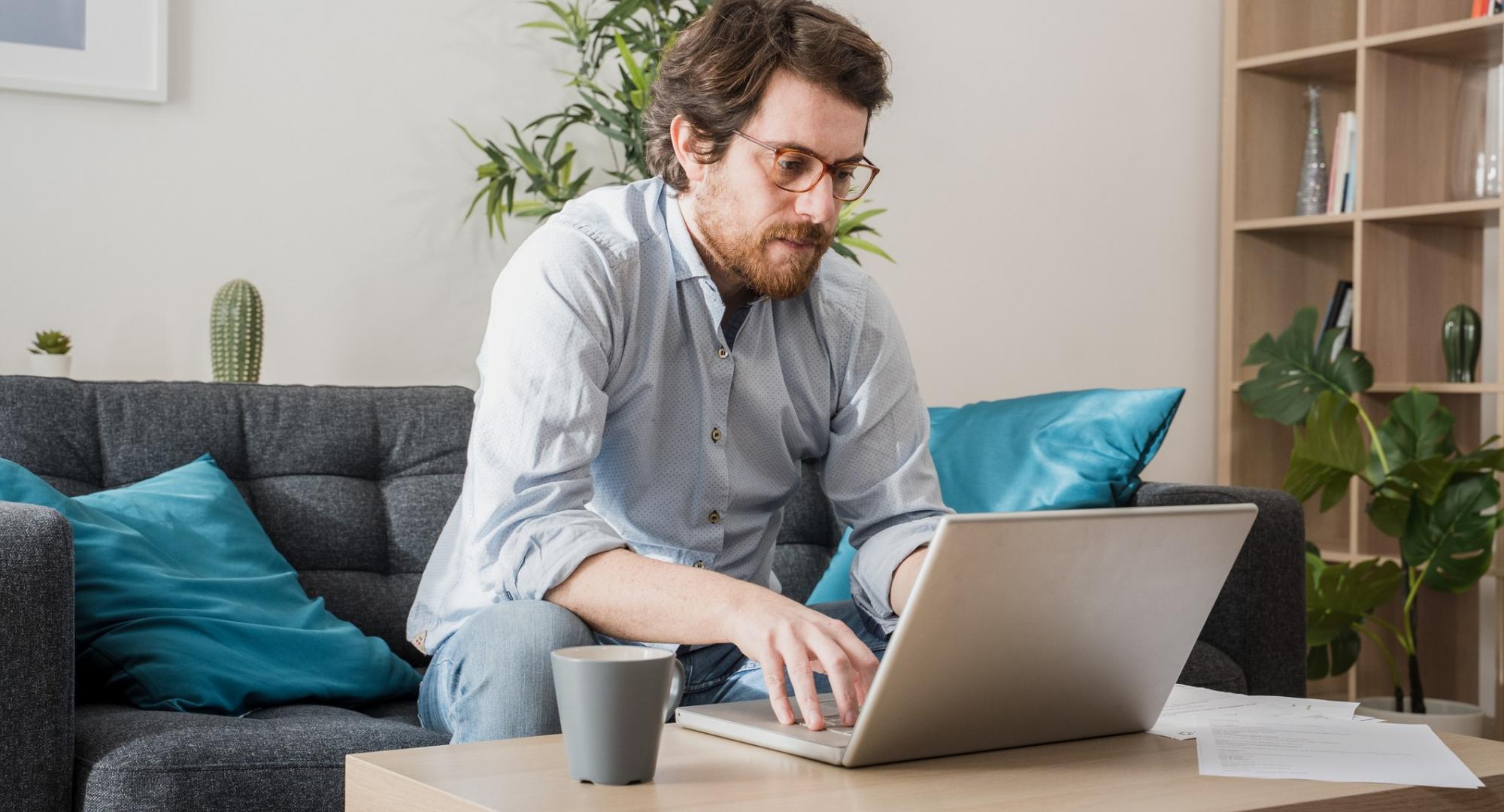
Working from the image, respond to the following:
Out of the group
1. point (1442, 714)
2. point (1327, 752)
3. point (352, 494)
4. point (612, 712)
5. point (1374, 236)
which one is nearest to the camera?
point (612, 712)

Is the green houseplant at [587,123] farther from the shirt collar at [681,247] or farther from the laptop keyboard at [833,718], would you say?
the laptop keyboard at [833,718]

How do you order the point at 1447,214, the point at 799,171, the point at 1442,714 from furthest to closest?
the point at 1447,214
the point at 1442,714
the point at 799,171

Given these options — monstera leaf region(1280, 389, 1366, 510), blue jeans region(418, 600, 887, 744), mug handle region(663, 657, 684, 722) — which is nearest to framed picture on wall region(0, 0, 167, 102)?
blue jeans region(418, 600, 887, 744)

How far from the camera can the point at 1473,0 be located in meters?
3.31

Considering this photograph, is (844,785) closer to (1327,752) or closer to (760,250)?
(1327,752)

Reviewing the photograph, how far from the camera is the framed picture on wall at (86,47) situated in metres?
2.28

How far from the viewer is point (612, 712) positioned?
2.86ft

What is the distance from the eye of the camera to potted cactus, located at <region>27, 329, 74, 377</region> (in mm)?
2201

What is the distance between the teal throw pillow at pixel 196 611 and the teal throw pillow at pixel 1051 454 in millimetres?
660

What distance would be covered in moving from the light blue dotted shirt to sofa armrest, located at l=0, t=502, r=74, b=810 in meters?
0.33

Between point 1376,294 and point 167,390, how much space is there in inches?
103

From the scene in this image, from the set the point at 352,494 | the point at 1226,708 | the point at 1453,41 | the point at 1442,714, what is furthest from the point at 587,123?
the point at 1442,714

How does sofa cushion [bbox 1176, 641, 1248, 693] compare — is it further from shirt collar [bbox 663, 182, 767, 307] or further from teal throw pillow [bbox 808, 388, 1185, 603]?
shirt collar [bbox 663, 182, 767, 307]

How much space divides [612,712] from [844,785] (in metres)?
0.15
